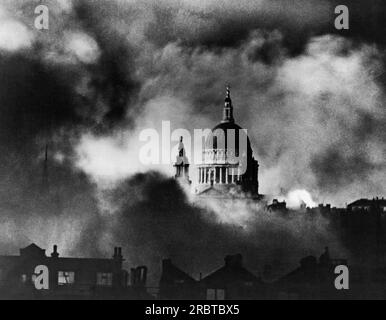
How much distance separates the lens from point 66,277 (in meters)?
17.0

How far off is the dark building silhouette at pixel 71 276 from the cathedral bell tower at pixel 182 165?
193cm

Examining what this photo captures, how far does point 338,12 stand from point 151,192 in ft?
15.9

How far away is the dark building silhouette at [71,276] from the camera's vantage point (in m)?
16.6

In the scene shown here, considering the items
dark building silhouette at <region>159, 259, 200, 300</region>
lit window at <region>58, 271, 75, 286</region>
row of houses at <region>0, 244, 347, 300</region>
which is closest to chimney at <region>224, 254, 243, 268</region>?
row of houses at <region>0, 244, 347, 300</region>

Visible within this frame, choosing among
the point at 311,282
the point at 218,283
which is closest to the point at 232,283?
the point at 218,283

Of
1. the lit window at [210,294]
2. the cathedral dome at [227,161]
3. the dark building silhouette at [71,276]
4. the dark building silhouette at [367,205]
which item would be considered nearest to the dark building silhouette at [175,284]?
the lit window at [210,294]

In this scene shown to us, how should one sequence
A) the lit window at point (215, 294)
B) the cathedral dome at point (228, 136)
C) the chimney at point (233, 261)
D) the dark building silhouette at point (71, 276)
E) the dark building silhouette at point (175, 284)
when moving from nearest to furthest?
1. the dark building silhouette at point (71, 276)
2. the dark building silhouette at point (175, 284)
3. the lit window at point (215, 294)
4. the chimney at point (233, 261)
5. the cathedral dome at point (228, 136)

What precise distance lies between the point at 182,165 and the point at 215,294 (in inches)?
101

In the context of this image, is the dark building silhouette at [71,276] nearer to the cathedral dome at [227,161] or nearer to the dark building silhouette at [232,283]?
the dark building silhouette at [232,283]

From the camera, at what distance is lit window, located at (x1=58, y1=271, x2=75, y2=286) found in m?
17.0

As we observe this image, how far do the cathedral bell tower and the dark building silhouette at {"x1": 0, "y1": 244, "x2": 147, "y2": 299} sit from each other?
1.93 metres

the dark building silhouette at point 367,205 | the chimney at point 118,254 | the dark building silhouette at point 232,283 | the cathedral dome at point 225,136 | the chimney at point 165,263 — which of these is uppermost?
the cathedral dome at point 225,136

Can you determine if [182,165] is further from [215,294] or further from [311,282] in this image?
[311,282]

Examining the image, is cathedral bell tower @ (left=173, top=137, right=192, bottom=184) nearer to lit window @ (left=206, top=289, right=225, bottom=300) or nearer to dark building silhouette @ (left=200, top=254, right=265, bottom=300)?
dark building silhouette @ (left=200, top=254, right=265, bottom=300)
